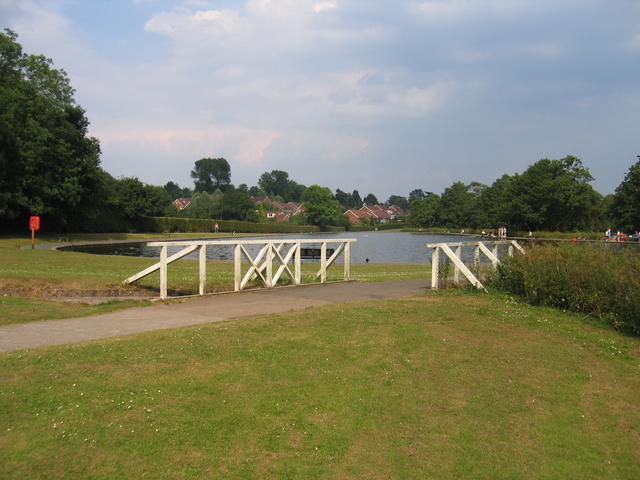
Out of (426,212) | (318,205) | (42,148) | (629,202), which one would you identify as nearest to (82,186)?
(42,148)

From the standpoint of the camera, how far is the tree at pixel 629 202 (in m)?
71.9

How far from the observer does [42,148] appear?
4862 cm

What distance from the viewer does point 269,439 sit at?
530cm

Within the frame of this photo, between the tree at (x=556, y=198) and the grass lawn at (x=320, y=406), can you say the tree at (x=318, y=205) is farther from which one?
the grass lawn at (x=320, y=406)

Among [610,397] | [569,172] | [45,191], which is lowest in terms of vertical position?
[610,397]

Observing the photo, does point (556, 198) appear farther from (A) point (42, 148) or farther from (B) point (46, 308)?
(B) point (46, 308)

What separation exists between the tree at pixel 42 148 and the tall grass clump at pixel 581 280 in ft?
148

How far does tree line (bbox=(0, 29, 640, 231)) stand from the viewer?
48.2m

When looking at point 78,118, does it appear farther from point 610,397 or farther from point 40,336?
point 610,397

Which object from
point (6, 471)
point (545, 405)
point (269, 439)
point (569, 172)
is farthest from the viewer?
point (569, 172)

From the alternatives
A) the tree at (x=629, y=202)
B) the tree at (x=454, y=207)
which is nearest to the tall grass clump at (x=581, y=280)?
the tree at (x=629, y=202)

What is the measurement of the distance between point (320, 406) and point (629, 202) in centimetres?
8031

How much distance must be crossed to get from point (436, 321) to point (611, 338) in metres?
3.14

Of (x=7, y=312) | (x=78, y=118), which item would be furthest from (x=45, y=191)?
(x=7, y=312)
